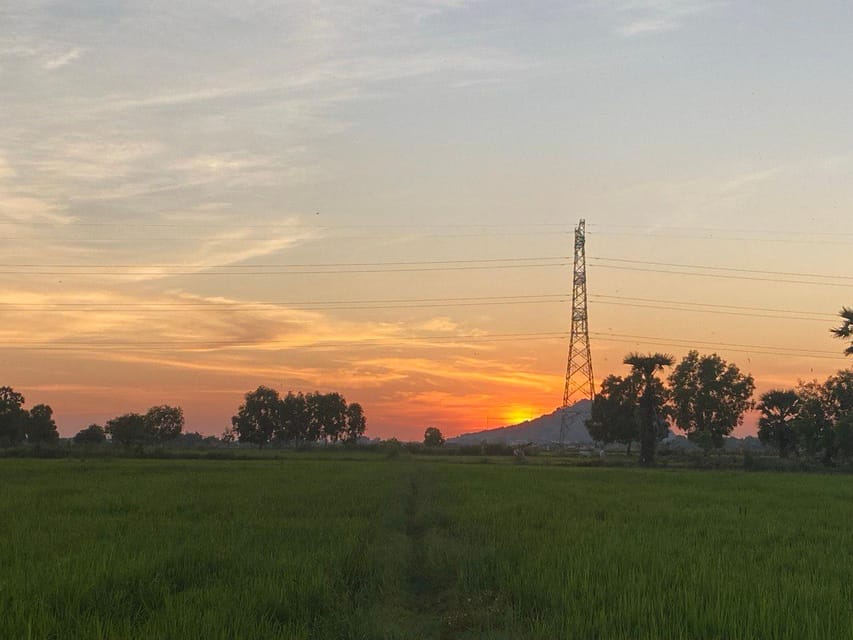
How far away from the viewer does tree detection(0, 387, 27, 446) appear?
112 metres

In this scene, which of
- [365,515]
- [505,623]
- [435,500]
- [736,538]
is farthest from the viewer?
[435,500]

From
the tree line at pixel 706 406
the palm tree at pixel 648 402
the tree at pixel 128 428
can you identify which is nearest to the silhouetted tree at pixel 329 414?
the tree at pixel 128 428

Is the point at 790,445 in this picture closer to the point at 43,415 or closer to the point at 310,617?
the point at 310,617

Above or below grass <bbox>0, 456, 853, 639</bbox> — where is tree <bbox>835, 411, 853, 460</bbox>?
above

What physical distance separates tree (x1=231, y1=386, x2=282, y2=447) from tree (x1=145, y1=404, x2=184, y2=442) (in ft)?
91.6

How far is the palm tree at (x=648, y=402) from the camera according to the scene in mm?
60469

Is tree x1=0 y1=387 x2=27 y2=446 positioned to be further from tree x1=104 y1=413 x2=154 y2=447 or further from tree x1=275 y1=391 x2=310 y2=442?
tree x1=275 y1=391 x2=310 y2=442

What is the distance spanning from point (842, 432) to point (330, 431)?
367 ft

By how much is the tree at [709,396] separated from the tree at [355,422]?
90.2 m

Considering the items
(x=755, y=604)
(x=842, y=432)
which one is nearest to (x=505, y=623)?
(x=755, y=604)

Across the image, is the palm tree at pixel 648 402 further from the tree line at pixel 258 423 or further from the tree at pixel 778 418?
the tree line at pixel 258 423

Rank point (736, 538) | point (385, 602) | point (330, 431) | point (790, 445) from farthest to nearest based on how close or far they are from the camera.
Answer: point (330, 431) → point (790, 445) → point (736, 538) → point (385, 602)

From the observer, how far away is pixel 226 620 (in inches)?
281

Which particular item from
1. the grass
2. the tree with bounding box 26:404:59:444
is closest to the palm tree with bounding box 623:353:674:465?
the grass
